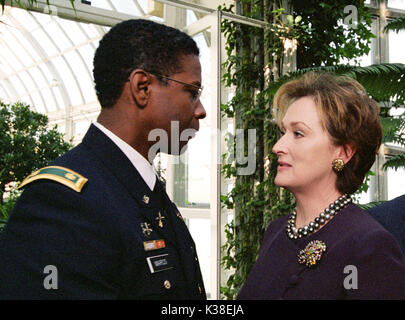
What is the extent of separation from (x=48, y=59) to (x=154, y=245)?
612 inches

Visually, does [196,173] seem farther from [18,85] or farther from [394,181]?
[18,85]

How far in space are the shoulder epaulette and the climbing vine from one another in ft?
11.5

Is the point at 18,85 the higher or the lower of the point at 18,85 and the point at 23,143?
the higher

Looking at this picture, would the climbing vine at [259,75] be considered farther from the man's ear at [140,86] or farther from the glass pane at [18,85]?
the glass pane at [18,85]

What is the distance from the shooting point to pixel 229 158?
471cm

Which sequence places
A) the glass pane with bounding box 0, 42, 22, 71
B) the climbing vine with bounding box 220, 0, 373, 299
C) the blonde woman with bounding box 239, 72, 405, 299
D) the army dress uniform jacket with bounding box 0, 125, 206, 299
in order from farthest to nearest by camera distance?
the glass pane with bounding box 0, 42, 22, 71, the climbing vine with bounding box 220, 0, 373, 299, the blonde woman with bounding box 239, 72, 405, 299, the army dress uniform jacket with bounding box 0, 125, 206, 299

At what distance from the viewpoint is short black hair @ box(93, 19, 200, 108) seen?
1.10 m

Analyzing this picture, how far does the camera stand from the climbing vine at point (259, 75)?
4445 mm

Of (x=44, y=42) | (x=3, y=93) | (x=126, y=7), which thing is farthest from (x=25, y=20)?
(x=126, y=7)

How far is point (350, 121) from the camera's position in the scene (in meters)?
1.40

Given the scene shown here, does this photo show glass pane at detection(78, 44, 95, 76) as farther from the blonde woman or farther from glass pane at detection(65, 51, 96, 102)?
the blonde woman

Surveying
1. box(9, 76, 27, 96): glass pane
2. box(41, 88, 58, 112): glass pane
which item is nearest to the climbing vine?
box(41, 88, 58, 112): glass pane
